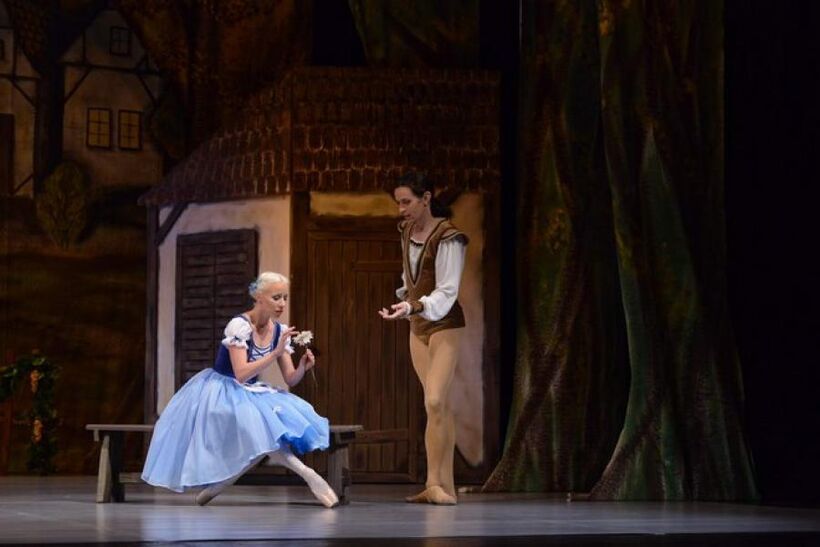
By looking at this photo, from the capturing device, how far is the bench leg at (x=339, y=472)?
9.42 metres

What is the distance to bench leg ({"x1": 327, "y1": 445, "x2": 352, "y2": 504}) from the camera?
371 inches

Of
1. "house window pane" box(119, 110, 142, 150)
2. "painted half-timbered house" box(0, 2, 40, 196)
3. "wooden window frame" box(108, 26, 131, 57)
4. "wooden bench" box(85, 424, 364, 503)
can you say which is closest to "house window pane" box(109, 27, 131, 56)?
"wooden window frame" box(108, 26, 131, 57)

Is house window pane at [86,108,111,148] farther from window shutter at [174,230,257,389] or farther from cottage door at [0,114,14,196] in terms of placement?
window shutter at [174,230,257,389]

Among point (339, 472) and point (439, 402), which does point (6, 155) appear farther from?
point (439, 402)

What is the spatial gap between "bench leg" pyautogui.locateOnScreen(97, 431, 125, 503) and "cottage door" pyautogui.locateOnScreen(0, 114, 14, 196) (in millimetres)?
5285

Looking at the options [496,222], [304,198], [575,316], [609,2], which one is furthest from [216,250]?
[609,2]

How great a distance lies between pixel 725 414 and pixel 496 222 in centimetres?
258

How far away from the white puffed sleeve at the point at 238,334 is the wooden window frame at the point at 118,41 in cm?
637

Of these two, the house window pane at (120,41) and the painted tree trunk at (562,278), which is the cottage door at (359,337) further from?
the house window pane at (120,41)

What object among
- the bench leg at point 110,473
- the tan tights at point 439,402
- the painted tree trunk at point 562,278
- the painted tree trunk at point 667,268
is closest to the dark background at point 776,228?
the painted tree trunk at point 667,268

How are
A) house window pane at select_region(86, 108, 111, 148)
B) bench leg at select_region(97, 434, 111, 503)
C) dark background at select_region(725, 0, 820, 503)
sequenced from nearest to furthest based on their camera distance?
bench leg at select_region(97, 434, 111, 503) → dark background at select_region(725, 0, 820, 503) → house window pane at select_region(86, 108, 111, 148)

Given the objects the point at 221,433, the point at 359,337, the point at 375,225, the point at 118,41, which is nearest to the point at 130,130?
the point at 118,41

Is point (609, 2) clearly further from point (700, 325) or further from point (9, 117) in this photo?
A: point (9, 117)

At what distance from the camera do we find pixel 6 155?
14.7m
